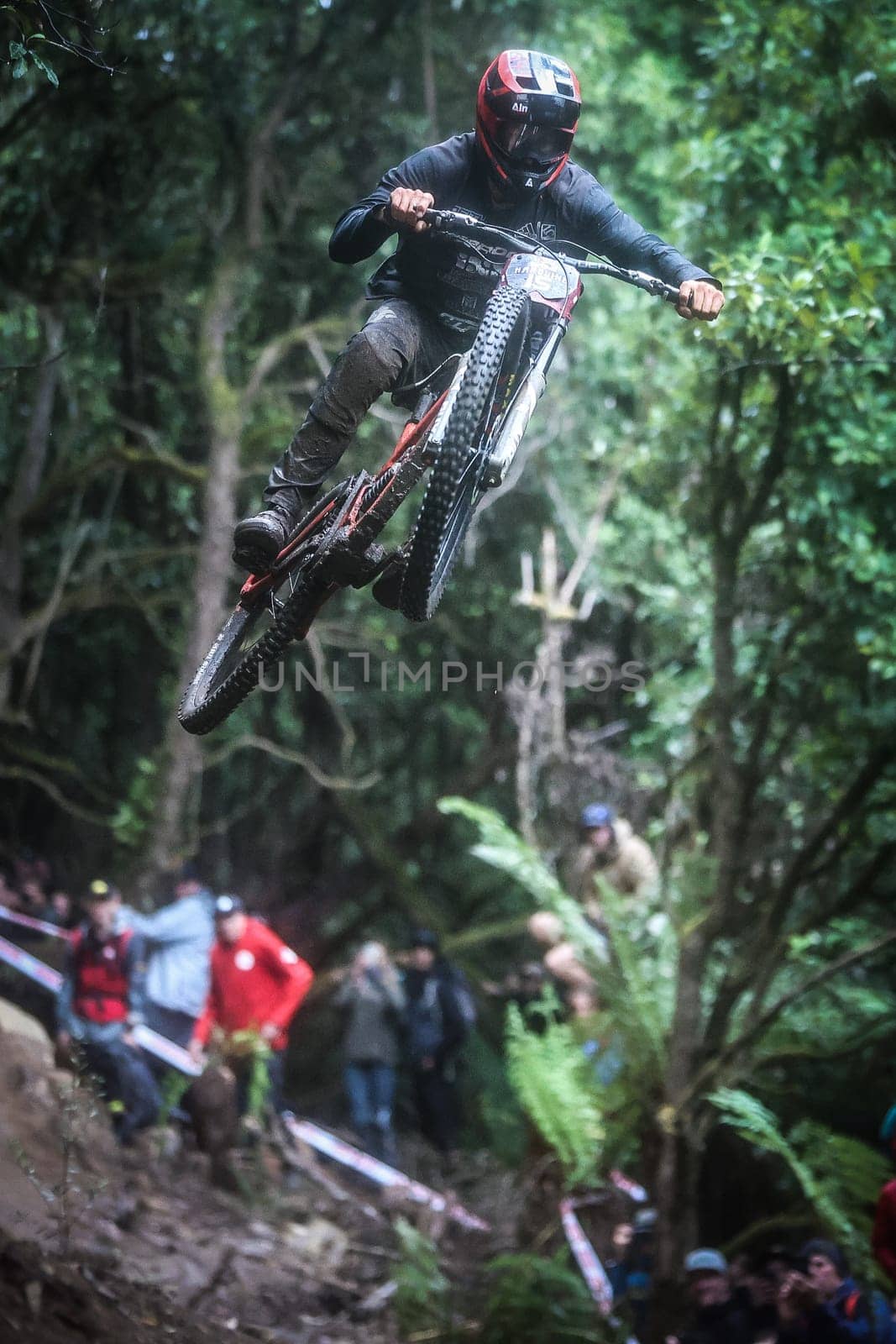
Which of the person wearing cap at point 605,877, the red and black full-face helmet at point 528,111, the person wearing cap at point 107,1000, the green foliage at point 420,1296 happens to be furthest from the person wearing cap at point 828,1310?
the red and black full-face helmet at point 528,111

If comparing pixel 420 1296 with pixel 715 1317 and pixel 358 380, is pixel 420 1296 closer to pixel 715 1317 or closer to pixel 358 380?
pixel 715 1317

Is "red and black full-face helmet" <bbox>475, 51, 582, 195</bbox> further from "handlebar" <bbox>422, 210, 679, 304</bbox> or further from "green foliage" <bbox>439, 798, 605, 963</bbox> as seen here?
"green foliage" <bbox>439, 798, 605, 963</bbox>

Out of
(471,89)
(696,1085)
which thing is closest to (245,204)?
(471,89)

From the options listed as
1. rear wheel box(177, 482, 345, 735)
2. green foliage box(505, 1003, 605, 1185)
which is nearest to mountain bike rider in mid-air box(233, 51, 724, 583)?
rear wheel box(177, 482, 345, 735)

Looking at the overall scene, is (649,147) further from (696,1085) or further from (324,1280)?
(324,1280)

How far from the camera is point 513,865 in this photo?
668 cm

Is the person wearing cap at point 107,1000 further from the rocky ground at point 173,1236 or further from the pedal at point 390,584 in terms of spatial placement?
the pedal at point 390,584

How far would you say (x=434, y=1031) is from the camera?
9.32 meters

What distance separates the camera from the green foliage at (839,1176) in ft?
17.9

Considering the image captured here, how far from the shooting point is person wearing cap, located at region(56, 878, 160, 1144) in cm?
749

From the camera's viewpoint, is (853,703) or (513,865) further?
(853,703)

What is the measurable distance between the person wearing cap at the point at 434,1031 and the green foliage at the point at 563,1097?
2199mm

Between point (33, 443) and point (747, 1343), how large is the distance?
804cm

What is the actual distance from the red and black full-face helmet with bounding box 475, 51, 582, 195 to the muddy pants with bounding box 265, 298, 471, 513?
67 centimetres
